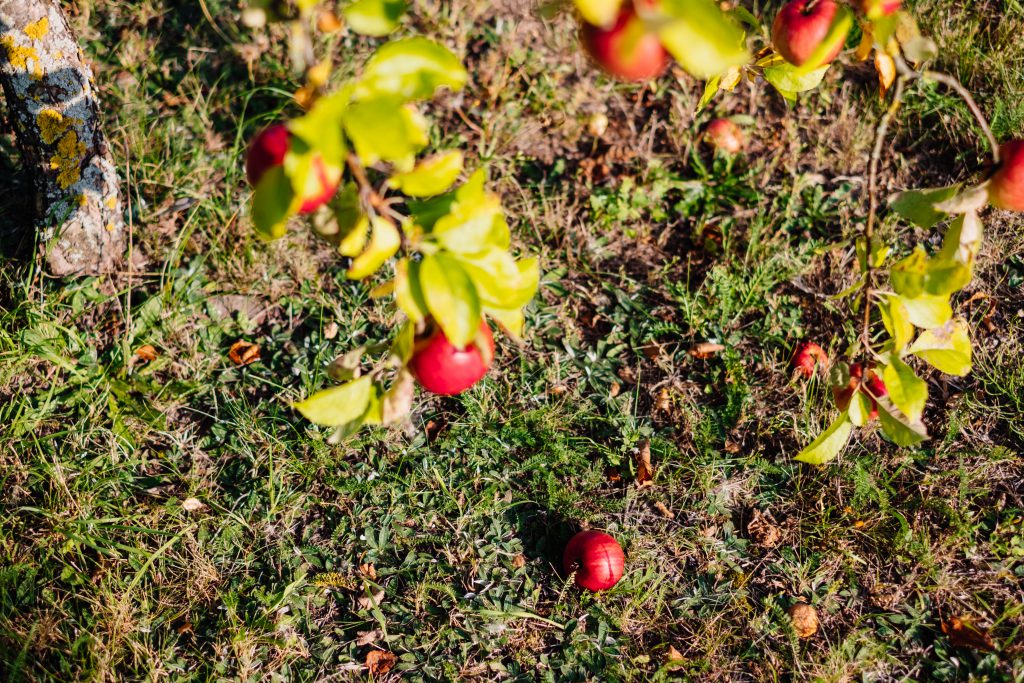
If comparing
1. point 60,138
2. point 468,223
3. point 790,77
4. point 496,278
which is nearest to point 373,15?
point 468,223

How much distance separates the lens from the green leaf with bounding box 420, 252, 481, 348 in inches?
47.5

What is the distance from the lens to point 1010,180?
1464 millimetres

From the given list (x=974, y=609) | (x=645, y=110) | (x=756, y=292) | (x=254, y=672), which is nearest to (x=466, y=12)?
(x=645, y=110)

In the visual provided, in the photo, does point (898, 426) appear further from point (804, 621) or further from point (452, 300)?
point (452, 300)

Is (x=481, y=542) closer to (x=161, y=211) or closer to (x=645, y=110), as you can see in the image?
(x=161, y=211)

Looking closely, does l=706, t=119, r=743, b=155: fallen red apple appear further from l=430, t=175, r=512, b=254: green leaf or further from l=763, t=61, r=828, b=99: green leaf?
l=430, t=175, r=512, b=254: green leaf

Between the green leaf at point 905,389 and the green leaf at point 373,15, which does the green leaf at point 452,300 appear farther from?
the green leaf at point 905,389

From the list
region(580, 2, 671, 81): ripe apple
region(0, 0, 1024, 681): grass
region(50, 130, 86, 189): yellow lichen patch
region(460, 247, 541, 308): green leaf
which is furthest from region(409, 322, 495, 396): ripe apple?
region(50, 130, 86, 189): yellow lichen patch

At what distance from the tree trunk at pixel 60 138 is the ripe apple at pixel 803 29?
6.48 ft

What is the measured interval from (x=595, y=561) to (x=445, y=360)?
3.07 ft

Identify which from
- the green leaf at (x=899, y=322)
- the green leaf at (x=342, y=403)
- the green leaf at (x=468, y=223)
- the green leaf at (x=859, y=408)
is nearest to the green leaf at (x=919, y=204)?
the green leaf at (x=899, y=322)

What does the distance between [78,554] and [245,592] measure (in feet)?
1.59

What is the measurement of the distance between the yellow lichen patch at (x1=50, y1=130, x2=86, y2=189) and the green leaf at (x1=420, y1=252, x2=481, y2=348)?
167cm

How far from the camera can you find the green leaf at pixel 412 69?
1.14m
